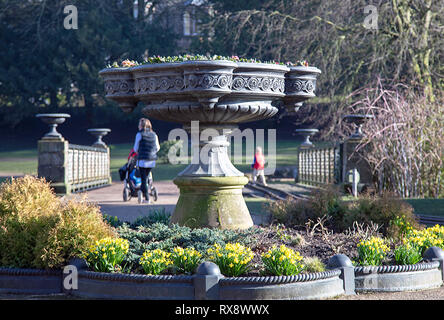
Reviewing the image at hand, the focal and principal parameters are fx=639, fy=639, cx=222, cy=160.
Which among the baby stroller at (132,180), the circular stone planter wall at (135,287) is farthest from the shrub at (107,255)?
the baby stroller at (132,180)

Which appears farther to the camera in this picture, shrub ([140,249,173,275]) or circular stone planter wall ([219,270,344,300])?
shrub ([140,249,173,275])

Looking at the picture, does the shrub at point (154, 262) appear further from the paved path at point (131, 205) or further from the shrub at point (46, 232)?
the paved path at point (131, 205)

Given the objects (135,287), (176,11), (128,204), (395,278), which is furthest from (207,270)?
(176,11)

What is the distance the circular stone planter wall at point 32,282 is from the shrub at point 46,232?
0.09 metres

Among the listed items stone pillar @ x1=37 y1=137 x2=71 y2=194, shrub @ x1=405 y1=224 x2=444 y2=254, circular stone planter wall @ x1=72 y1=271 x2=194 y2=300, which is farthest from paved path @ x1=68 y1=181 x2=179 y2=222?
shrub @ x1=405 y1=224 x2=444 y2=254

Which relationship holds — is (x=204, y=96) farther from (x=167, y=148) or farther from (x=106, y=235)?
(x=167, y=148)

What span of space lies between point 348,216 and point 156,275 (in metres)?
3.27

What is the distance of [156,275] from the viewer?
537 cm

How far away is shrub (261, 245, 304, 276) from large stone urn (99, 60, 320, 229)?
78.6 inches

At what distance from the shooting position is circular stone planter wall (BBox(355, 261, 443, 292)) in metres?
5.65

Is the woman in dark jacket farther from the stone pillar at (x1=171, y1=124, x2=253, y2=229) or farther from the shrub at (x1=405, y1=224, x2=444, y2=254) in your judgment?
the shrub at (x1=405, y1=224, x2=444, y2=254)

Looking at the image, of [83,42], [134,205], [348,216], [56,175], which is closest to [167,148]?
[83,42]

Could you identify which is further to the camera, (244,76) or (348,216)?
(348,216)

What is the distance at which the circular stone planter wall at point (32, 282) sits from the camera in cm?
570
